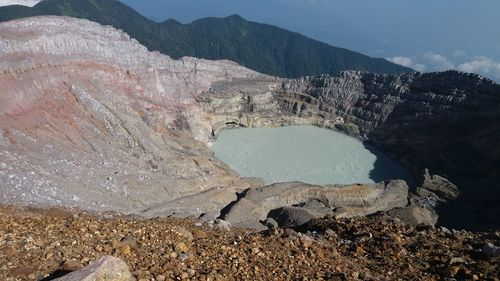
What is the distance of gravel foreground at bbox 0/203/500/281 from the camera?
8375mm

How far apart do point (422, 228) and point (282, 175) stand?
3520 centimetres

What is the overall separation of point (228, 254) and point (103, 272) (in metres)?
2.97

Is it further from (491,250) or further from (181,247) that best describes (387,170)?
(181,247)

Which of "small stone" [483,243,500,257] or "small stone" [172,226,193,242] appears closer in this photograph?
"small stone" [172,226,193,242]

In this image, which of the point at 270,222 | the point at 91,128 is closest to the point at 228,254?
the point at 270,222

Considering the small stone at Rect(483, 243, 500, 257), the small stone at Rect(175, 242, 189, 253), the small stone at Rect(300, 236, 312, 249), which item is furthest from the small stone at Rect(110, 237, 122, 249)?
the small stone at Rect(483, 243, 500, 257)

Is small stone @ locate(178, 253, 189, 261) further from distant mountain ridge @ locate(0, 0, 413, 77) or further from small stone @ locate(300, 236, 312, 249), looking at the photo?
distant mountain ridge @ locate(0, 0, 413, 77)

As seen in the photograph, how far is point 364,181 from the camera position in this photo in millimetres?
51500

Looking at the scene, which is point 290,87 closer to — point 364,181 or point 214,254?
point 364,181

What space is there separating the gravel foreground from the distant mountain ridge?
13338 centimetres

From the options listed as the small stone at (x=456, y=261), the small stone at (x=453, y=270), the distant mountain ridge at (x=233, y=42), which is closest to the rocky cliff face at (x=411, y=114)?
the small stone at (x=456, y=261)

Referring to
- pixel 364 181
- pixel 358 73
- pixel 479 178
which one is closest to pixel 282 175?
pixel 364 181

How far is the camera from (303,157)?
5588 centimetres

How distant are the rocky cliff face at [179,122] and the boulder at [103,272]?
58.7 feet
